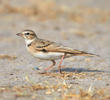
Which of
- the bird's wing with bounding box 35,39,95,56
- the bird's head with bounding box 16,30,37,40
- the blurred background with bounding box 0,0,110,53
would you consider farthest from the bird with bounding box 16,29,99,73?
the blurred background with bounding box 0,0,110,53

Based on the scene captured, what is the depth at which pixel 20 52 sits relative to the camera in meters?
10.7

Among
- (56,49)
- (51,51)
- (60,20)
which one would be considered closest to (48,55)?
(51,51)

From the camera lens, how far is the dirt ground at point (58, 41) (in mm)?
6020

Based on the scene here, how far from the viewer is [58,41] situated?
41.2 feet

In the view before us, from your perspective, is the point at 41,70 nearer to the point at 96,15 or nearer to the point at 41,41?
the point at 41,41

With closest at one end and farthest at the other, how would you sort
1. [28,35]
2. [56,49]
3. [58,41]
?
[56,49], [28,35], [58,41]

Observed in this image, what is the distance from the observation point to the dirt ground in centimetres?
602

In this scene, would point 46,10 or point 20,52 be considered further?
point 46,10

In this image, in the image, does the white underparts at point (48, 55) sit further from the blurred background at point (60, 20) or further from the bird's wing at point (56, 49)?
the blurred background at point (60, 20)

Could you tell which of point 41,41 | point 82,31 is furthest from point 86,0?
point 41,41

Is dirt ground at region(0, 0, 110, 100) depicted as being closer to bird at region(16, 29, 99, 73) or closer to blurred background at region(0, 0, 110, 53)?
blurred background at region(0, 0, 110, 53)

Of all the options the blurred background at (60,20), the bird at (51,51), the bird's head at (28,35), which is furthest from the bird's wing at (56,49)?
the blurred background at (60,20)

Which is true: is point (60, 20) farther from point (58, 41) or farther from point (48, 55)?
point (48, 55)

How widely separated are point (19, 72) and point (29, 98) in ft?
7.55
